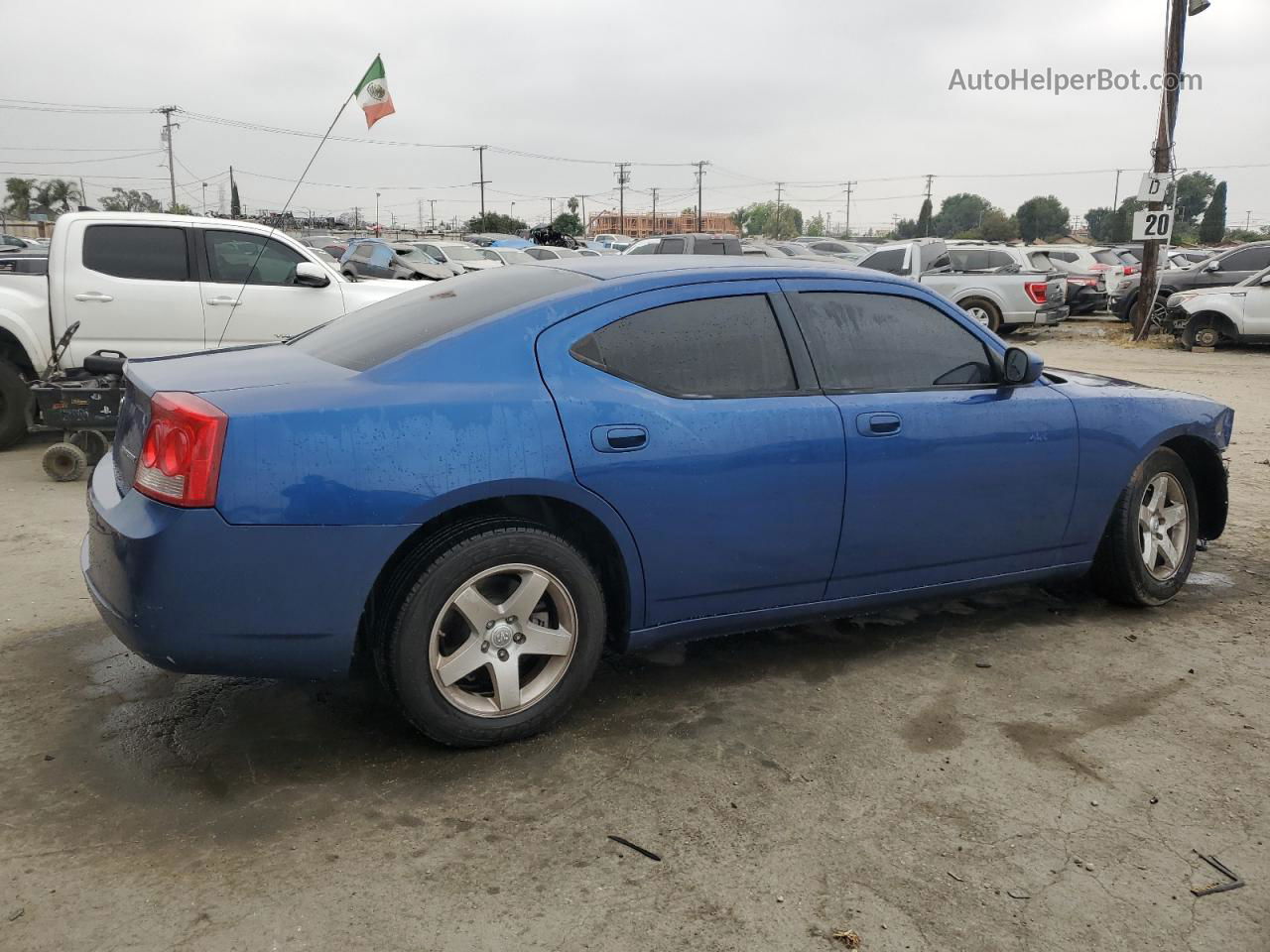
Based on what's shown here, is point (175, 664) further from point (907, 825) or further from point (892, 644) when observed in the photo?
point (892, 644)

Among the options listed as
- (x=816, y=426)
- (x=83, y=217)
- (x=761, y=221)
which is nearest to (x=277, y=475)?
(x=816, y=426)

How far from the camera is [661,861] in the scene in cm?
278

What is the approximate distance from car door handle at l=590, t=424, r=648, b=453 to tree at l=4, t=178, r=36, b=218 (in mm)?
99003

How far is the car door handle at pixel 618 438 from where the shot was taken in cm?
338

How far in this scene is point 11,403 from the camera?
8117mm

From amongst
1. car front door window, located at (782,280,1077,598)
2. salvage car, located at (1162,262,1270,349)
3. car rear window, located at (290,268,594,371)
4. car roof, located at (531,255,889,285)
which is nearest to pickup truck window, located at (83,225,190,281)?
car rear window, located at (290,268,594,371)

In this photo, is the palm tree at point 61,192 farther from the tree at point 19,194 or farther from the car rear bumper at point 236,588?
the car rear bumper at point 236,588

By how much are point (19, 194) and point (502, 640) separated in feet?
333

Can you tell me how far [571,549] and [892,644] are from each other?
170 cm

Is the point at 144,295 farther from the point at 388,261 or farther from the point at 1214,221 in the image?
the point at 1214,221

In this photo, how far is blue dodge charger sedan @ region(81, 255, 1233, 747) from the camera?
119 inches

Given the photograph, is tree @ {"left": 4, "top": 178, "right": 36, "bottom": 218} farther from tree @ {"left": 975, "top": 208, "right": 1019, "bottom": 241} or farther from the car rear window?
the car rear window

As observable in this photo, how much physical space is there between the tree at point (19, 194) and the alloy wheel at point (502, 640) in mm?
99003

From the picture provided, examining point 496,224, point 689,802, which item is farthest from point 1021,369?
point 496,224
